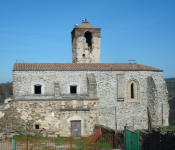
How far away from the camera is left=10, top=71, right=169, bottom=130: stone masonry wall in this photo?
20.7m

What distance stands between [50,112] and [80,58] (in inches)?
398

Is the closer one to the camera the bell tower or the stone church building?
the stone church building

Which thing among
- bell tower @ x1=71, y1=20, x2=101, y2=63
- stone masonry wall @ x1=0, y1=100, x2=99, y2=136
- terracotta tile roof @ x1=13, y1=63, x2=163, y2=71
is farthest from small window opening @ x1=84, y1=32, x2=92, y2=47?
stone masonry wall @ x1=0, y1=100, x2=99, y2=136

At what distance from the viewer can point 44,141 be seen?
1572cm

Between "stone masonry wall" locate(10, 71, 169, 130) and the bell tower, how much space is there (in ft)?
19.7

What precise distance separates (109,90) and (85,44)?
8515 mm

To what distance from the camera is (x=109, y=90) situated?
21.3 meters

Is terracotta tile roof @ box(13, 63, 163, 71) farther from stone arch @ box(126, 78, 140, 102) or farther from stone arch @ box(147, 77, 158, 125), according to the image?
stone arch @ box(147, 77, 158, 125)

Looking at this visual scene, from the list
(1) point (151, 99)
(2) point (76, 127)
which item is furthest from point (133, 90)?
(2) point (76, 127)

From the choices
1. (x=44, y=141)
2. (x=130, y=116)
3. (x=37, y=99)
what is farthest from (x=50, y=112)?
(x=130, y=116)

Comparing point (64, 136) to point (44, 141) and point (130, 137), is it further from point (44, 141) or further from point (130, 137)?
point (130, 137)

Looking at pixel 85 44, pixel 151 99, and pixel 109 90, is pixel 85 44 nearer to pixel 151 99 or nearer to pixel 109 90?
pixel 109 90

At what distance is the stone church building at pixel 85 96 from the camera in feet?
61.2

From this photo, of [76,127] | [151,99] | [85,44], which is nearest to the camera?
[76,127]
